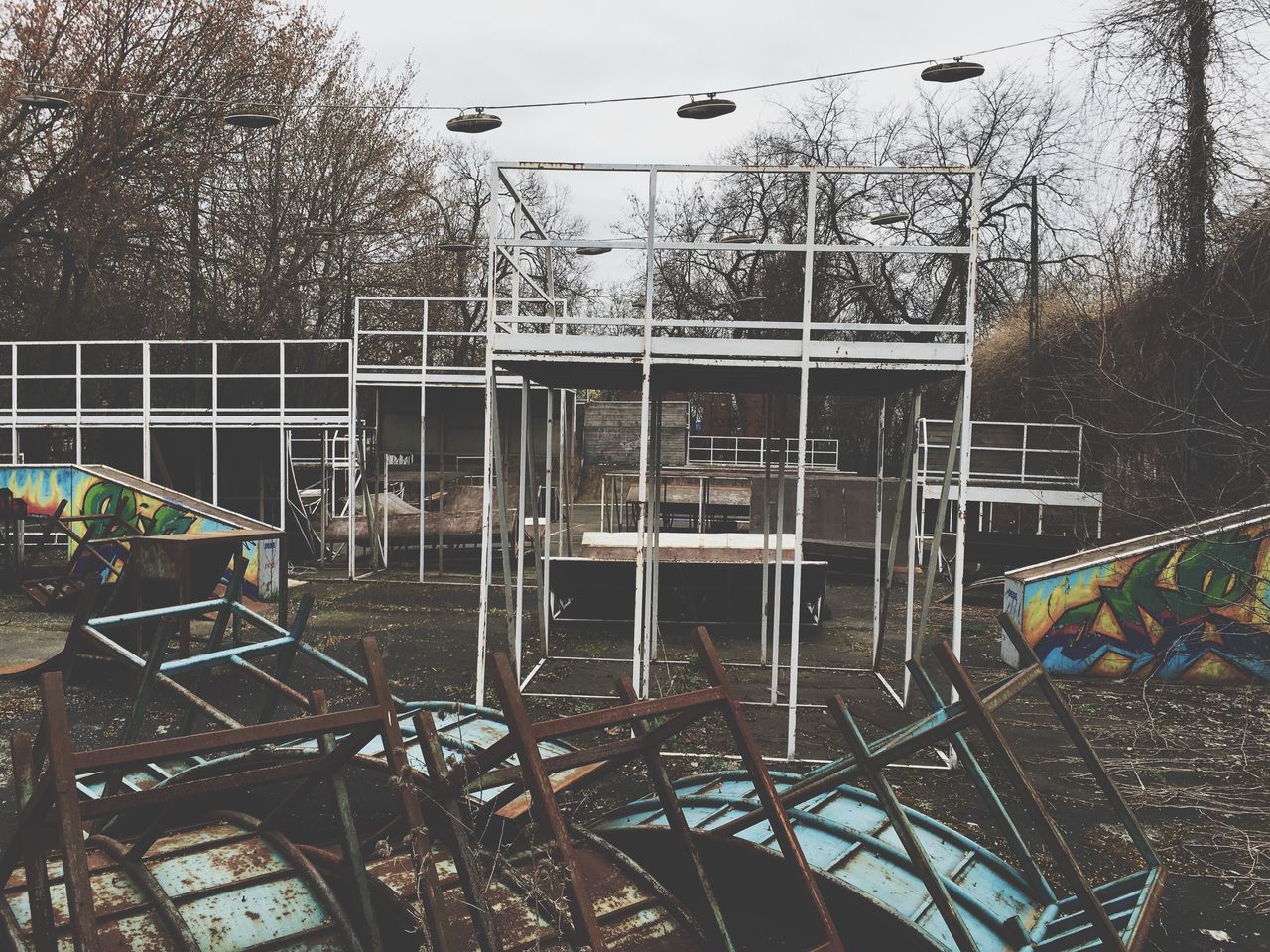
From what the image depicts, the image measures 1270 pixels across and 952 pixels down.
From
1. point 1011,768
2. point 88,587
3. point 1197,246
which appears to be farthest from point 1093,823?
point 1197,246

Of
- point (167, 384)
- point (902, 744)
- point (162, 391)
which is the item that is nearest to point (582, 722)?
point (902, 744)

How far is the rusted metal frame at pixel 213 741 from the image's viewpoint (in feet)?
8.27

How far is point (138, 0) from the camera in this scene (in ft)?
73.3

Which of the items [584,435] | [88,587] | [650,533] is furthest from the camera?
[584,435]

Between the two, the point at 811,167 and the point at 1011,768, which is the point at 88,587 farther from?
the point at 811,167

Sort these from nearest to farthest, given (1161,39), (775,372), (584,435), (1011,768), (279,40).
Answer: (1011,768) → (775,372) → (1161,39) → (279,40) → (584,435)

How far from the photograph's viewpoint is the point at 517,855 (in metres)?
4.14

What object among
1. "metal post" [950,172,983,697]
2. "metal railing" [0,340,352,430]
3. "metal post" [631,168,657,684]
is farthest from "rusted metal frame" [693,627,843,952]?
"metal railing" [0,340,352,430]

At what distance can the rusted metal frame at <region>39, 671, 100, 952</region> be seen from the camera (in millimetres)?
2342

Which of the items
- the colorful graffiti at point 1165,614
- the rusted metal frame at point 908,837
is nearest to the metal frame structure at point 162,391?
the colorful graffiti at point 1165,614

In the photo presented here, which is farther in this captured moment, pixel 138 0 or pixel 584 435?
pixel 584 435

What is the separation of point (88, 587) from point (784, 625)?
9.10m

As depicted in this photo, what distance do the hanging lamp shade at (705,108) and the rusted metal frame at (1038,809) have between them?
12385mm

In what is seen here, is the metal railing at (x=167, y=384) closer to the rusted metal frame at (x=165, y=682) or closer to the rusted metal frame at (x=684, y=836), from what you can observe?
the rusted metal frame at (x=165, y=682)
